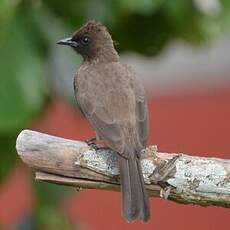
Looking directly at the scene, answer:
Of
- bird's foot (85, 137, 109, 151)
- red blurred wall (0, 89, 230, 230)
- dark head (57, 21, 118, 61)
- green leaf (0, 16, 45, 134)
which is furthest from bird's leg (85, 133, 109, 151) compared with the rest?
red blurred wall (0, 89, 230, 230)

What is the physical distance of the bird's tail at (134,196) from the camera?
4.99 metres

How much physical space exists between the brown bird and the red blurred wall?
318 centimetres

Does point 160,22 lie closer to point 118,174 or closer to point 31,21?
point 31,21

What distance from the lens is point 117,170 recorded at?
5047mm

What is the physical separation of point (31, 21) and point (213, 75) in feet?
15.3

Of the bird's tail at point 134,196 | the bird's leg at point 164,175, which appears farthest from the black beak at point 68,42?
the bird's leg at point 164,175

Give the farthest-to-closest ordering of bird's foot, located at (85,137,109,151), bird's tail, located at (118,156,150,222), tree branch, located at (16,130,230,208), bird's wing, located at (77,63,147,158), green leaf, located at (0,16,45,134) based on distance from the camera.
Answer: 1. green leaf, located at (0,16,45,134)
2. bird's wing, located at (77,63,147,158)
3. bird's foot, located at (85,137,109,151)
4. bird's tail, located at (118,156,150,222)
5. tree branch, located at (16,130,230,208)

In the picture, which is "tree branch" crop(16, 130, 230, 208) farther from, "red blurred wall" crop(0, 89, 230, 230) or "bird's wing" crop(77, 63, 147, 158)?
"red blurred wall" crop(0, 89, 230, 230)

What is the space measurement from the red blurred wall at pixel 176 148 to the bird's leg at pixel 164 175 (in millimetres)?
4232

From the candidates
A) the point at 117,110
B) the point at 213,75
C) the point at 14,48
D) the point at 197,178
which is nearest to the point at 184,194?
the point at 197,178

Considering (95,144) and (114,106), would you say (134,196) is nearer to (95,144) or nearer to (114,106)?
(95,144)

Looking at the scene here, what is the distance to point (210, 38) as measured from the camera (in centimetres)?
650

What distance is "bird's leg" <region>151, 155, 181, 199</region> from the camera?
15.8 feet

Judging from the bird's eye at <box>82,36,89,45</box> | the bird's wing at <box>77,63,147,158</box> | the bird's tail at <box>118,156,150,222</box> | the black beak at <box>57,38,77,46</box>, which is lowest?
the bird's tail at <box>118,156,150,222</box>
